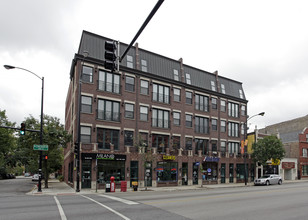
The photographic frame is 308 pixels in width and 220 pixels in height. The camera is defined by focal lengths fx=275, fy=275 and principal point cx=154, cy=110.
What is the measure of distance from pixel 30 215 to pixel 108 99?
19337mm

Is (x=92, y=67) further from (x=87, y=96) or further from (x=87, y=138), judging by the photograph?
(x=87, y=138)

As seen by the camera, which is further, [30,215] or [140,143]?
[140,143]

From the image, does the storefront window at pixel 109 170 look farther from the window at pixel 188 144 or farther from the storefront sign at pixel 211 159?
the storefront sign at pixel 211 159

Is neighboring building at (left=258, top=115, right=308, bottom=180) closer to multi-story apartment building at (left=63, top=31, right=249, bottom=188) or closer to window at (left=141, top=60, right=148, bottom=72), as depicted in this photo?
multi-story apartment building at (left=63, top=31, right=249, bottom=188)

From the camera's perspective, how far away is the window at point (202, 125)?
125 feet

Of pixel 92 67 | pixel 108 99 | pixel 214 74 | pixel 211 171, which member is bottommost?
pixel 211 171

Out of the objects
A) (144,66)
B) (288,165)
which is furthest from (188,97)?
(288,165)

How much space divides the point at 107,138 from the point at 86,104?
4.27 m

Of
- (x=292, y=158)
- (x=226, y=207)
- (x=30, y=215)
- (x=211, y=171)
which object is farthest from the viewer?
(x=292, y=158)

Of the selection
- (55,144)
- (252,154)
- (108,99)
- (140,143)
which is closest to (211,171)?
(252,154)

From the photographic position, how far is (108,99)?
30016mm

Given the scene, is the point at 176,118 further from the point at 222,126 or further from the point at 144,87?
the point at 222,126

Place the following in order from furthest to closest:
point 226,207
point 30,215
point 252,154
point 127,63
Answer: point 252,154 < point 127,63 < point 226,207 < point 30,215

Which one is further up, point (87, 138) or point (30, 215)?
point (87, 138)
